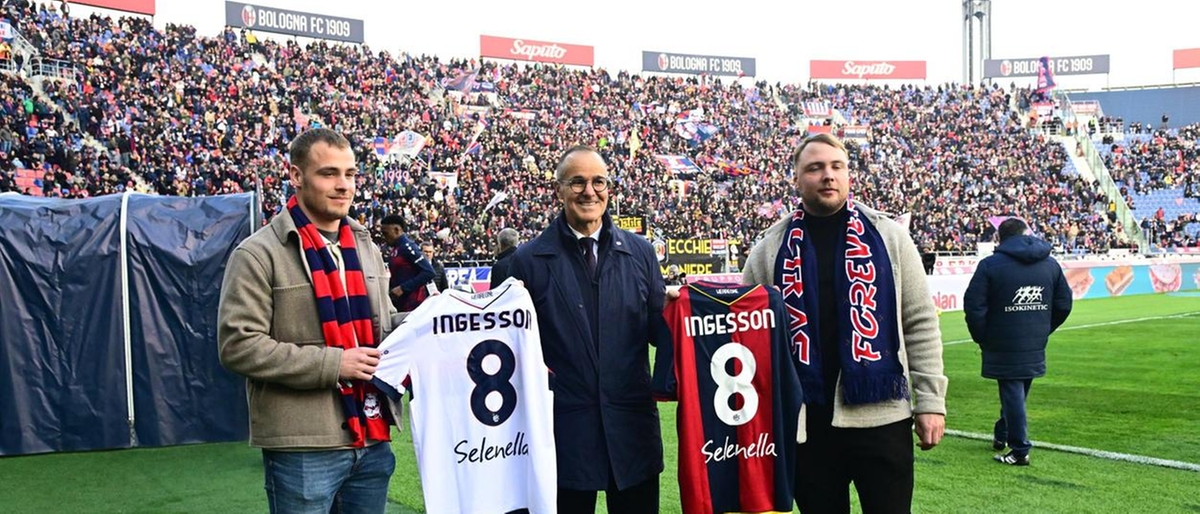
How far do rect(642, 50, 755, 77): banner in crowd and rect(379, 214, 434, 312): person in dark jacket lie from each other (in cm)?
4635

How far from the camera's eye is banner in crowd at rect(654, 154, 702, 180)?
35.1 m

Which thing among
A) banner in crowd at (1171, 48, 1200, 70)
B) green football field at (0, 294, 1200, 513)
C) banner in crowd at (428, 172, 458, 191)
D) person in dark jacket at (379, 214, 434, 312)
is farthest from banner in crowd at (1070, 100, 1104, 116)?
person in dark jacket at (379, 214, 434, 312)

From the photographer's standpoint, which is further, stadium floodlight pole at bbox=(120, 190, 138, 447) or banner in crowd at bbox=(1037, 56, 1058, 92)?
banner in crowd at bbox=(1037, 56, 1058, 92)

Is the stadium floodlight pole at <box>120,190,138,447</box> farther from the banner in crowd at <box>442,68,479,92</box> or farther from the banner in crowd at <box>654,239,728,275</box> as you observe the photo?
the banner in crowd at <box>442,68,479,92</box>

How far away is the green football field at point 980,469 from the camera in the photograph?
592cm

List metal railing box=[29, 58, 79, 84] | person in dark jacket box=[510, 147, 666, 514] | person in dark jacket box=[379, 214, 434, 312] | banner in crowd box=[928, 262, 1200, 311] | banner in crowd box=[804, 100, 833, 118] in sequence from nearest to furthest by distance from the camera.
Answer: person in dark jacket box=[510, 147, 666, 514] → person in dark jacket box=[379, 214, 434, 312] → metal railing box=[29, 58, 79, 84] → banner in crowd box=[928, 262, 1200, 311] → banner in crowd box=[804, 100, 833, 118]

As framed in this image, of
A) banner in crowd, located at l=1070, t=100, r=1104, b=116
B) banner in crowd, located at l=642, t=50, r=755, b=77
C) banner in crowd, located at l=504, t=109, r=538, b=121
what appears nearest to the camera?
banner in crowd, located at l=504, t=109, r=538, b=121

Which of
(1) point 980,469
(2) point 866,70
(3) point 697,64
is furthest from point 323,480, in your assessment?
(2) point 866,70

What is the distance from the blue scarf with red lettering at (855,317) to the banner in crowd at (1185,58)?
215ft

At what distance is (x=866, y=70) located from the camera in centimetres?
5919

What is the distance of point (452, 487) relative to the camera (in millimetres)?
3496

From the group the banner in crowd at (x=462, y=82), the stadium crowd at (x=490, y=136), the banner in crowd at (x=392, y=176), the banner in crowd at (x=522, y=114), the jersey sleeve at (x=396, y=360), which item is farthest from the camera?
the banner in crowd at (x=462, y=82)

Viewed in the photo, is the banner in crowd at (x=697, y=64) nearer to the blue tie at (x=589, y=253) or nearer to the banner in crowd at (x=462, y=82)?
the banner in crowd at (x=462, y=82)

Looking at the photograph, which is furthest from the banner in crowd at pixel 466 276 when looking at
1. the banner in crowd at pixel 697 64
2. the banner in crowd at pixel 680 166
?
the banner in crowd at pixel 697 64
